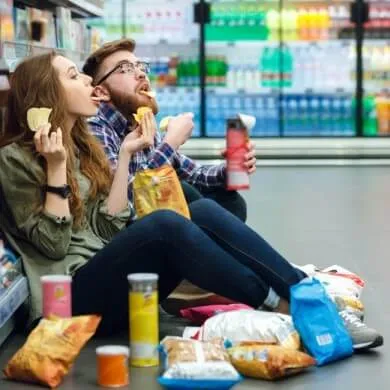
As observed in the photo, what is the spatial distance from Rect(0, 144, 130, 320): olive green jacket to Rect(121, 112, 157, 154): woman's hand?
241 mm

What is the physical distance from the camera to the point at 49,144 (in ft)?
10.1

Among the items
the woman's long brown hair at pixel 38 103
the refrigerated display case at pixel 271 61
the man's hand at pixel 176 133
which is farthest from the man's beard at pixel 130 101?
the refrigerated display case at pixel 271 61

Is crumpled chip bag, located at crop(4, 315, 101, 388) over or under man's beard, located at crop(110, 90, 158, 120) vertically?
under

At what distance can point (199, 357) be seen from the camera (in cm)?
279

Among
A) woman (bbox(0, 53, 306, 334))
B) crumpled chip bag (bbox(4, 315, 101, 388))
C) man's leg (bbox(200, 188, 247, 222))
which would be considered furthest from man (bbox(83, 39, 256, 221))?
crumpled chip bag (bbox(4, 315, 101, 388))

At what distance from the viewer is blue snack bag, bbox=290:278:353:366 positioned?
3.08 meters

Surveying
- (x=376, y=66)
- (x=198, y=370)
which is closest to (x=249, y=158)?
(x=198, y=370)

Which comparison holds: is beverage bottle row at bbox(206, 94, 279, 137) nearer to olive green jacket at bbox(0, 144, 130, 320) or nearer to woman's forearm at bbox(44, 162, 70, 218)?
olive green jacket at bbox(0, 144, 130, 320)

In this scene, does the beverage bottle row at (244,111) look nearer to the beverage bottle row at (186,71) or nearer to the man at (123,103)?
the beverage bottle row at (186,71)

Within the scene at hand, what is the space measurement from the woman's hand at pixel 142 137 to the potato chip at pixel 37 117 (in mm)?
372

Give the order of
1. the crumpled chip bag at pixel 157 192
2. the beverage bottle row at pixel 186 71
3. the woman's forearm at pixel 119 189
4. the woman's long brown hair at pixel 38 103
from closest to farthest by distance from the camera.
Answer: the woman's long brown hair at pixel 38 103, the woman's forearm at pixel 119 189, the crumpled chip bag at pixel 157 192, the beverage bottle row at pixel 186 71

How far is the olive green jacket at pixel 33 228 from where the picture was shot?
10.3 feet

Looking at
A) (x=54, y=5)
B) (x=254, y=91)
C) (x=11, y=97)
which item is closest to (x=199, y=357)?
(x=11, y=97)

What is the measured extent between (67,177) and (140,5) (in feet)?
24.4
